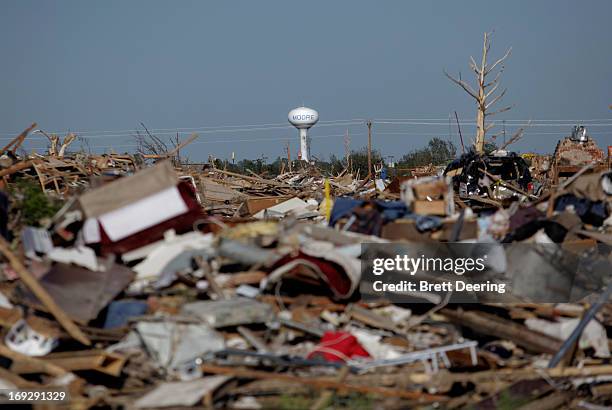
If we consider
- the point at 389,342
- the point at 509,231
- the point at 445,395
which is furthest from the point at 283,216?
the point at 445,395

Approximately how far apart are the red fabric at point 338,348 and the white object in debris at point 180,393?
0.89m

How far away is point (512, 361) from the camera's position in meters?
5.36

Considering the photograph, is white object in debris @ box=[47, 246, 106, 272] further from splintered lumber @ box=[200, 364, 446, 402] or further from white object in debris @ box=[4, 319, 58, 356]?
splintered lumber @ box=[200, 364, 446, 402]

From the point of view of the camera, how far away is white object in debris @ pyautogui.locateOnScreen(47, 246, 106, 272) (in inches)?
231

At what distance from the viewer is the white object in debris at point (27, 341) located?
209 inches

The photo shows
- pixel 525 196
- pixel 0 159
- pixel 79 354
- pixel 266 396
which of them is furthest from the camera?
pixel 525 196

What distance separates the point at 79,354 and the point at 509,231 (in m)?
4.61

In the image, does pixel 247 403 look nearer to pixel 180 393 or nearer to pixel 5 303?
pixel 180 393

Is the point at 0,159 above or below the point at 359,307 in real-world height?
above

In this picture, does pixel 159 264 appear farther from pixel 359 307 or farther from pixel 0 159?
pixel 0 159

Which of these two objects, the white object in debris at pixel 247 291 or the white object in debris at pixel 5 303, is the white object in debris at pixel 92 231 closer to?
the white object in debris at pixel 5 303

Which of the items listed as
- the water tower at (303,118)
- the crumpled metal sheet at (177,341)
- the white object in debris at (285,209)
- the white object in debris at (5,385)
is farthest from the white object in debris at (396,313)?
the water tower at (303,118)

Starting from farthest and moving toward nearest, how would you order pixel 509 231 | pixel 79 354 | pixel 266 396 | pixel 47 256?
pixel 509 231
pixel 47 256
pixel 79 354
pixel 266 396

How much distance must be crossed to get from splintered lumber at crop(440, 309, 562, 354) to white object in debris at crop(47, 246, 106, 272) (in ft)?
10.9
